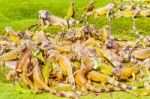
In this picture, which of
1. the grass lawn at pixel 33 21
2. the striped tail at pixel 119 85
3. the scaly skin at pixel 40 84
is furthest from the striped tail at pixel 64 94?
the striped tail at pixel 119 85

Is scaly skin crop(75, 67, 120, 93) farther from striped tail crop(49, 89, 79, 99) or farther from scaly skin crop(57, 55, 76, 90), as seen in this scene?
striped tail crop(49, 89, 79, 99)

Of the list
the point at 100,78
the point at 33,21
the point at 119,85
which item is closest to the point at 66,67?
the point at 100,78

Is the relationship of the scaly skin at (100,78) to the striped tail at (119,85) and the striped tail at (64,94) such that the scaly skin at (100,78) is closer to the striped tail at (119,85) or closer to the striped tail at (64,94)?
the striped tail at (119,85)

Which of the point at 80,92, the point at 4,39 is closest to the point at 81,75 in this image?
the point at 80,92

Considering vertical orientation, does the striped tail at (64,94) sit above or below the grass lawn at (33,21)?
below

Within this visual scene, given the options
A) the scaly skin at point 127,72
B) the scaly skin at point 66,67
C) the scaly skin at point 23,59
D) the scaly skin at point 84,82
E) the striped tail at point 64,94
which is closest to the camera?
the striped tail at point 64,94

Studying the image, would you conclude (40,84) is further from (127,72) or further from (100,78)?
(127,72)

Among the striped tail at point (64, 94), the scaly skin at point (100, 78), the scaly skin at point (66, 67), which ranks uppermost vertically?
the scaly skin at point (66, 67)

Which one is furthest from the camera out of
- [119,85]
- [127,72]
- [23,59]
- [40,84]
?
[23,59]

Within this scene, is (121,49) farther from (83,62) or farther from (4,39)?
(4,39)
